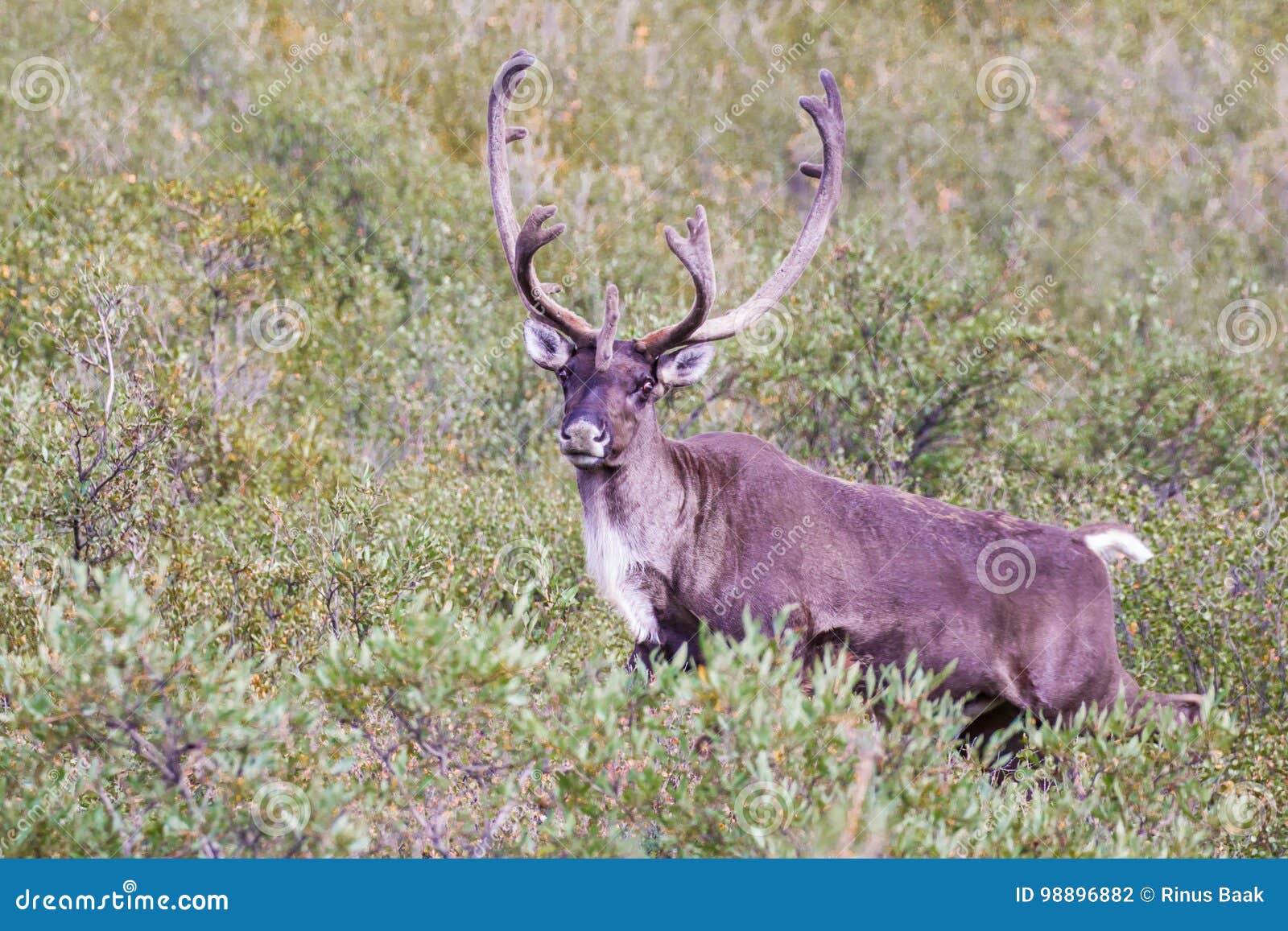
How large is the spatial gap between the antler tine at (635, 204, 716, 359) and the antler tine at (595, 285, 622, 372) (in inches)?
12.3

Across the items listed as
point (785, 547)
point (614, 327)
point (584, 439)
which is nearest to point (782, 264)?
point (614, 327)

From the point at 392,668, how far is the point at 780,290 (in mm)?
3717

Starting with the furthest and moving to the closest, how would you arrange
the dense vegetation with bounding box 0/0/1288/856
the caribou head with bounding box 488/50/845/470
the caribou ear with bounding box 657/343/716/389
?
1. the caribou ear with bounding box 657/343/716/389
2. the caribou head with bounding box 488/50/845/470
3. the dense vegetation with bounding box 0/0/1288/856

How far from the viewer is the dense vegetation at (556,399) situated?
19.8 ft

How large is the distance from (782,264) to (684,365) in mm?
862

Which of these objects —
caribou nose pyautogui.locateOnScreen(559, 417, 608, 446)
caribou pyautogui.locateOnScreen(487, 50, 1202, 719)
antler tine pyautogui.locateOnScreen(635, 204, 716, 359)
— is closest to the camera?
caribou nose pyautogui.locateOnScreen(559, 417, 608, 446)

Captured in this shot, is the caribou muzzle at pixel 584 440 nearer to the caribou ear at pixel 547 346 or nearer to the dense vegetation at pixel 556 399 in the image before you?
the caribou ear at pixel 547 346

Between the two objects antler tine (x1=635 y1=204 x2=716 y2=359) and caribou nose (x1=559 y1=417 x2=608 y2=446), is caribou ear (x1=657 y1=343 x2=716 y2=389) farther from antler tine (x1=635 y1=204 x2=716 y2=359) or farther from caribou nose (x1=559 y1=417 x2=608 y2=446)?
caribou nose (x1=559 y1=417 x2=608 y2=446)

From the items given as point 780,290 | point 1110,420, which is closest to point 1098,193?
point 1110,420

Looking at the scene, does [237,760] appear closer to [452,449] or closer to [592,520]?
[592,520]

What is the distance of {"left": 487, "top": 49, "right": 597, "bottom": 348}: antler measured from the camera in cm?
841

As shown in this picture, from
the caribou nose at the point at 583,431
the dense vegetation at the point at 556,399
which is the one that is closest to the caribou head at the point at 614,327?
the caribou nose at the point at 583,431

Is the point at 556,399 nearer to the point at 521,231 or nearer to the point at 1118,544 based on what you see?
the point at 521,231

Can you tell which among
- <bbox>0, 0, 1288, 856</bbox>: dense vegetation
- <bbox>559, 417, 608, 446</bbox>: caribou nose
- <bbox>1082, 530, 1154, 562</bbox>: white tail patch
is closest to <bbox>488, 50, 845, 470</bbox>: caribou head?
<bbox>559, 417, 608, 446</bbox>: caribou nose
